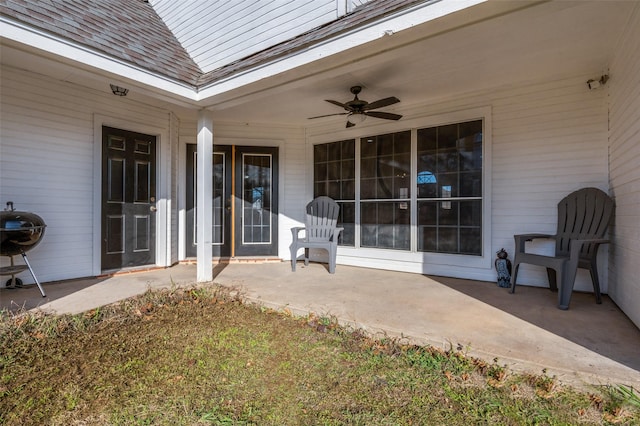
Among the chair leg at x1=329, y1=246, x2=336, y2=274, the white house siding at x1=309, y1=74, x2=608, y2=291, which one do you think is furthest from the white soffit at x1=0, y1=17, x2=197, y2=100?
the white house siding at x1=309, y1=74, x2=608, y2=291

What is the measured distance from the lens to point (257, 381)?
1896 millimetres

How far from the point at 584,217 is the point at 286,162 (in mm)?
4133

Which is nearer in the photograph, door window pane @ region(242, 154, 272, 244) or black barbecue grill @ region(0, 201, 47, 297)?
black barbecue grill @ region(0, 201, 47, 297)

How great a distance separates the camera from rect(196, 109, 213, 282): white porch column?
12.5ft

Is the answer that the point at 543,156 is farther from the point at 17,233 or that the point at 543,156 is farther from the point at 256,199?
the point at 17,233

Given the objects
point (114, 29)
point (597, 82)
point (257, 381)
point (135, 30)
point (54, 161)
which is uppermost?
point (135, 30)

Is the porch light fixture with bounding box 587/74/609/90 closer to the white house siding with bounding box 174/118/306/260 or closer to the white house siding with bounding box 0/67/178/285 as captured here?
the white house siding with bounding box 174/118/306/260

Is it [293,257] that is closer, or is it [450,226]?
[450,226]

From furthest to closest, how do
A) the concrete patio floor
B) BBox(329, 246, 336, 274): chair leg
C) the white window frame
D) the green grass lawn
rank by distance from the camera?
BBox(329, 246, 336, 274): chair leg
the white window frame
the concrete patio floor
the green grass lawn

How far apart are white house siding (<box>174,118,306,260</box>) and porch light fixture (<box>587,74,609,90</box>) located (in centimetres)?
386

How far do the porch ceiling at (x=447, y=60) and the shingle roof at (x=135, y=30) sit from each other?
19cm

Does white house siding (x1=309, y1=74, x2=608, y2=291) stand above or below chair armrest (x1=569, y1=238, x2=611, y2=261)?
above

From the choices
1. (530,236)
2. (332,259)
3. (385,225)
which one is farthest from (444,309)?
(385,225)

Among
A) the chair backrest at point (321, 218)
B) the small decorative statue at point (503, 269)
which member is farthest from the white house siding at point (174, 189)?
the small decorative statue at point (503, 269)
